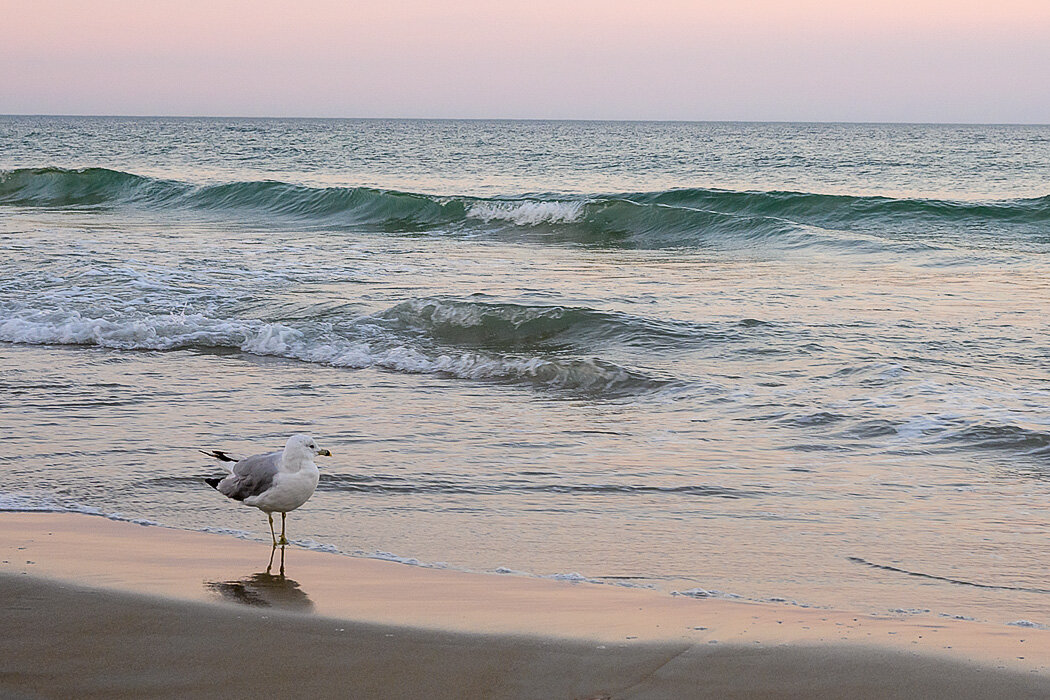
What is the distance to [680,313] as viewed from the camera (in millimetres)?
10164

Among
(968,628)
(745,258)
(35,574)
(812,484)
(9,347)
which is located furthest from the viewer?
(745,258)

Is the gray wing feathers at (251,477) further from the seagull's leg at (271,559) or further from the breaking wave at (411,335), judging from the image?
the breaking wave at (411,335)

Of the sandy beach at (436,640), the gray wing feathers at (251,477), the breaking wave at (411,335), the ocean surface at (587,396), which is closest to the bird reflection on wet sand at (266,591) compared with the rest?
the sandy beach at (436,640)

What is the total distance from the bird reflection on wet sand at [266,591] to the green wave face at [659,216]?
12.8 metres

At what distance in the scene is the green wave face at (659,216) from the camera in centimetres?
1744

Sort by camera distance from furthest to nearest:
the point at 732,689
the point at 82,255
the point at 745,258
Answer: the point at 745,258 < the point at 82,255 < the point at 732,689

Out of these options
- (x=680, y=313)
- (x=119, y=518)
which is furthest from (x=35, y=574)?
(x=680, y=313)

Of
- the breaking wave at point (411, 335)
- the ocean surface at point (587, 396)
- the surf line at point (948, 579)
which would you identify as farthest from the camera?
the breaking wave at point (411, 335)

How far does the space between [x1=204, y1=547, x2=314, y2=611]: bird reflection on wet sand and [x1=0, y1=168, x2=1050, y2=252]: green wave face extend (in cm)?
1285

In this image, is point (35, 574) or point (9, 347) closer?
point (35, 574)

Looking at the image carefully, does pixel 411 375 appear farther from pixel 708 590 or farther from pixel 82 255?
pixel 82 255

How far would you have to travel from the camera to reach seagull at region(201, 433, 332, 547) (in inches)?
166

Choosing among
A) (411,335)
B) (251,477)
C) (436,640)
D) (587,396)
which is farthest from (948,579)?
(411,335)

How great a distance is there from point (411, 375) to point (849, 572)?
15.2 ft
